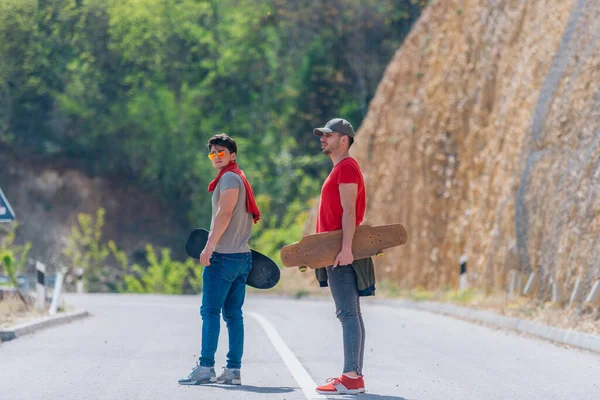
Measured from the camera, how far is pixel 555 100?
24781 millimetres

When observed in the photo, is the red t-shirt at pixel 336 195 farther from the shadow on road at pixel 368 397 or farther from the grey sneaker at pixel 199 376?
the grey sneaker at pixel 199 376

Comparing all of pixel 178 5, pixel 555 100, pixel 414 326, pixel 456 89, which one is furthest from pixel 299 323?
pixel 178 5

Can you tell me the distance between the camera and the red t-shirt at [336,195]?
9.29 m

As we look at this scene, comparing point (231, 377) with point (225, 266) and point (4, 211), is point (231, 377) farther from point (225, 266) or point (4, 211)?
point (4, 211)

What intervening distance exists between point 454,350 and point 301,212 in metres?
39.2

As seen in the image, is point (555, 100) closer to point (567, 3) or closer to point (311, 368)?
point (567, 3)

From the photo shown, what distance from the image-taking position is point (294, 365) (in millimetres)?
11516

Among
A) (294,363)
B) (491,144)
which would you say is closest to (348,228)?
(294,363)

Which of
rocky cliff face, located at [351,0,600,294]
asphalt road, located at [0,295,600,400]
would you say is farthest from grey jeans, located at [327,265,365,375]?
rocky cliff face, located at [351,0,600,294]

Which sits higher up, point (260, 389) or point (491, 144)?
point (491, 144)

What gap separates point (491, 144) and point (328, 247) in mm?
21255

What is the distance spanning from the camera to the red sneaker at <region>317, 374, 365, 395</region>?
912 cm

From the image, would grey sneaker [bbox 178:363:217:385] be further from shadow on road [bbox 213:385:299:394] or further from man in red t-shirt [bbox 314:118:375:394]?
man in red t-shirt [bbox 314:118:375:394]

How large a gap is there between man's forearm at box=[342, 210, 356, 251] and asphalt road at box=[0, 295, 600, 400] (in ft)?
4.03
